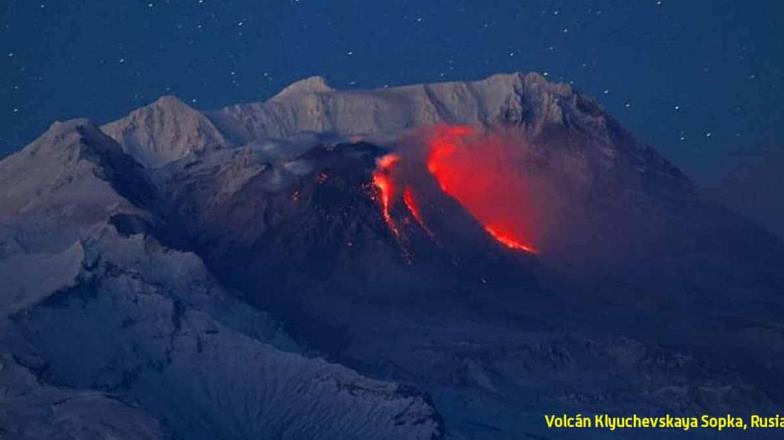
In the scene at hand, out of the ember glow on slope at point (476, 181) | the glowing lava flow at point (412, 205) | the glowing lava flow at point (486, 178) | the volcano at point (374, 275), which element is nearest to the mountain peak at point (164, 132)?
the volcano at point (374, 275)

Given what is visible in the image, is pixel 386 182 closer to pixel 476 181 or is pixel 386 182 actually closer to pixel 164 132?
pixel 476 181

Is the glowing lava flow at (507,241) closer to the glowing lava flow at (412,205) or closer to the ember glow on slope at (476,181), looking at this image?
the ember glow on slope at (476,181)

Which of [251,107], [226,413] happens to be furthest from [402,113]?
[226,413]

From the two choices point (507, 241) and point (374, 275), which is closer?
point (374, 275)

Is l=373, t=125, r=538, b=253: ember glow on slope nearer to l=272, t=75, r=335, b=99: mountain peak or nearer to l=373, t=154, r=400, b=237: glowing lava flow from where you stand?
l=373, t=154, r=400, b=237: glowing lava flow

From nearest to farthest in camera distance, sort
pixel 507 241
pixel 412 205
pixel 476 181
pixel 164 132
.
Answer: pixel 507 241 → pixel 412 205 → pixel 476 181 → pixel 164 132

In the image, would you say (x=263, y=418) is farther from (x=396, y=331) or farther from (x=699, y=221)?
(x=699, y=221)

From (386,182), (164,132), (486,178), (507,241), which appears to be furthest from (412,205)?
(164,132)
